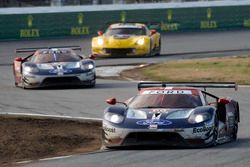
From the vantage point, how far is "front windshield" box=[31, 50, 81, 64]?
1019 inches

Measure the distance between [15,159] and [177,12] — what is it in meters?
35.9

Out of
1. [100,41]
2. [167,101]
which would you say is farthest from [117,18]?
[167,101]

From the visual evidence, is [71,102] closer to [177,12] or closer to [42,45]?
[42,45]

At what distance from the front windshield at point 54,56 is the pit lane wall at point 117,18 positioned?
18157 mm

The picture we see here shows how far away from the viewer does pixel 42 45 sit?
41469 mm

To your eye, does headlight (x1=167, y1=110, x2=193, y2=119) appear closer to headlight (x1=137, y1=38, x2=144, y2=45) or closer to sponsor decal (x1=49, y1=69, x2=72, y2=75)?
sponsor decal (x1=49, y1=69, x2=72, y2=75)

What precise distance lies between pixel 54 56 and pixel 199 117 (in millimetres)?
11809

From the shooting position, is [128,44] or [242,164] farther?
[128,44]

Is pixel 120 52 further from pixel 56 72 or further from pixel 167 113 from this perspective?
pixel 167 113

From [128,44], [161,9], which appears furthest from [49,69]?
[161,9]

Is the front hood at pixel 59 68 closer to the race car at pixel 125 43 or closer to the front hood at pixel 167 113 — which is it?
the front hood at pixel 167 113

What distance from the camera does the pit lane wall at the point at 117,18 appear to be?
4494 centimetres

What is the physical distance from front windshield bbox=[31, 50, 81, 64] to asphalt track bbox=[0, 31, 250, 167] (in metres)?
0.98

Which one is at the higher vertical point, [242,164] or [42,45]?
[242,164]
